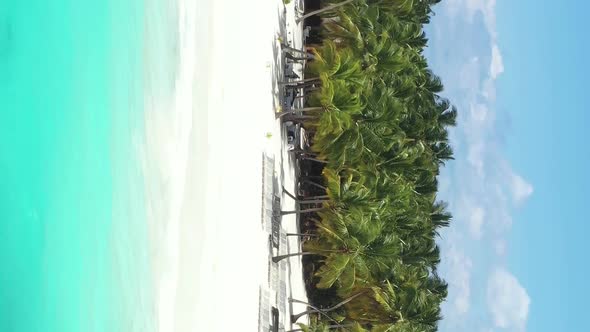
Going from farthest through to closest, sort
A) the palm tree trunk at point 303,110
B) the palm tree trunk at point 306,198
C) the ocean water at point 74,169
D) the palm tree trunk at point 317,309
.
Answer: the palm tree trunk at point 306,198
the palm tree trunk at point 317,309
the palm tree trunk at point 303,110
the ocean water at point 74,169

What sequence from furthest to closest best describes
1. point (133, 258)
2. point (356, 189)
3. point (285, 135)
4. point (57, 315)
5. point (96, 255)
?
point (285, 135), point (356, 189), point (133, 258), point (96, 255), point (57, 315)

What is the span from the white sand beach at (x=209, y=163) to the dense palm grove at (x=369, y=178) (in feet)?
9.89

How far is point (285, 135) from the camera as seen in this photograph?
A: 122 feet

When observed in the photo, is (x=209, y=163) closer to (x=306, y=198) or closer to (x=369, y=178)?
(x=369, y=178)

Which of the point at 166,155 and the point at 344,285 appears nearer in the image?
the point at 166,155

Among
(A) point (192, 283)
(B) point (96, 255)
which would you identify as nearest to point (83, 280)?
(B) point (96, 255)

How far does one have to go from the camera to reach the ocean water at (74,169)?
17.1 metres

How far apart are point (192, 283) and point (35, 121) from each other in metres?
8.83

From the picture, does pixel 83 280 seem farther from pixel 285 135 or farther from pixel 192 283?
pixel 285 135

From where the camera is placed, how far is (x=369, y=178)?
118 feet

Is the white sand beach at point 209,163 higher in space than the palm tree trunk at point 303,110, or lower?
lower

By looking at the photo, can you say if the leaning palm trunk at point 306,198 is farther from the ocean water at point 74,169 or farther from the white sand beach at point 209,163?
the ocean water at point 74,169

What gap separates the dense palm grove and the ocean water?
10.7m

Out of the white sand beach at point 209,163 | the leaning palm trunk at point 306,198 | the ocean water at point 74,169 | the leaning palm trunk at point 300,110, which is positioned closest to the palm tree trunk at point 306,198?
the leaning palm trunk at point 306,198
